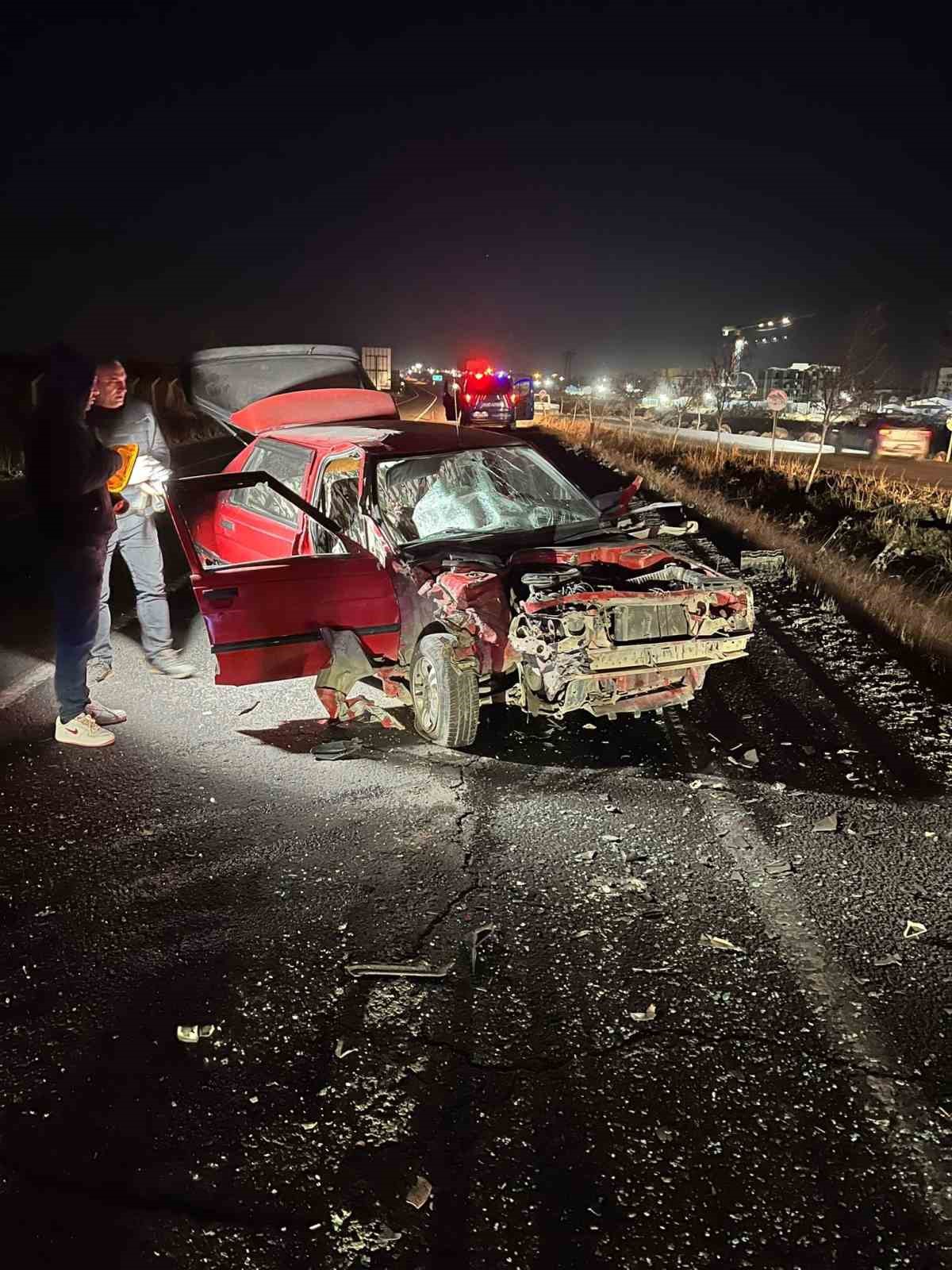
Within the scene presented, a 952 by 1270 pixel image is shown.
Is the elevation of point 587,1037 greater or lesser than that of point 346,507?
lesser

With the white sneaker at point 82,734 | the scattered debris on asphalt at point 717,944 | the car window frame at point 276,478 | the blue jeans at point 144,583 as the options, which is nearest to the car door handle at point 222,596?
the white sneaker at point 82,734

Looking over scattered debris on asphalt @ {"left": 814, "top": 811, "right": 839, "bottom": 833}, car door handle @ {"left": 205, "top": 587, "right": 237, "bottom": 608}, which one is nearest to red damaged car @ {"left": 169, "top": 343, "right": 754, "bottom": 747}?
car door handle @ {"left": 205, "top": 587, "right": 237, "bottom": 608}

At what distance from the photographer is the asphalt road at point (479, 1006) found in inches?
77.7

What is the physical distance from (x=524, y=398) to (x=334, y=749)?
98.0ft

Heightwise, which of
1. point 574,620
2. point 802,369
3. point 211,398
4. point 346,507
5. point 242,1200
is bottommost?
point 242,1200

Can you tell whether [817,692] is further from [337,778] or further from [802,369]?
[802,369]

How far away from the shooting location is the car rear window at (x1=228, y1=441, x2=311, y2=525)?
19.5ft

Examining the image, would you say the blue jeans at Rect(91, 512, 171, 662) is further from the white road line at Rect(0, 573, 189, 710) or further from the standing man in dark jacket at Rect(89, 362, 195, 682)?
the white road line at Rect(0, 573, 189, 710)

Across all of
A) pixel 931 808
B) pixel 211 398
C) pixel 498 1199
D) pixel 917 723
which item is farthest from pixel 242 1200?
pixel 211 398

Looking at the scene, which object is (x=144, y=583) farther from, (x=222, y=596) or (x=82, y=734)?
(x=222, y=596)

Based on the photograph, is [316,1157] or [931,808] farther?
[931,808]

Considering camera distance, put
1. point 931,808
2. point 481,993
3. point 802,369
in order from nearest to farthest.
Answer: point 481,993 → point 931,808 → point 802,369

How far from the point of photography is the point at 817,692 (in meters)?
5.44

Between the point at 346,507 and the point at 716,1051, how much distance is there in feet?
12.7
